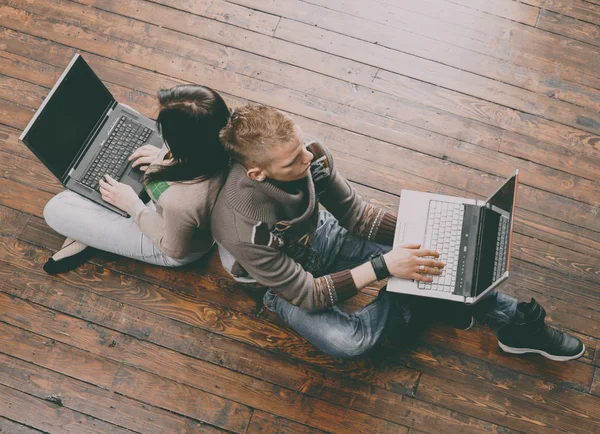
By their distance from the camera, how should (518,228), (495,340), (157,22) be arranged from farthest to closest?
(157,22) → (518,228) → (495,340)

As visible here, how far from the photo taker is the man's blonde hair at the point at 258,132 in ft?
4.11

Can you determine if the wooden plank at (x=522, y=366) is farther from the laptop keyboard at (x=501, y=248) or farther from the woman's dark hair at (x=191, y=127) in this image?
the woman's dark hair at (x=191, y=127)

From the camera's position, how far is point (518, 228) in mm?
2039

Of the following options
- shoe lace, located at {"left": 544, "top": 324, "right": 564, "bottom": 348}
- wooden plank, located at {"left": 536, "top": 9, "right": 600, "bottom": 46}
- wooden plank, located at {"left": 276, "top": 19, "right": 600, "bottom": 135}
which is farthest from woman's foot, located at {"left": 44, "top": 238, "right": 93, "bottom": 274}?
wooden plank, located at {"left": 536, "top": 9, "right": 600, "bottom": 46}

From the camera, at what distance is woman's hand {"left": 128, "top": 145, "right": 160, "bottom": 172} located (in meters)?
1.78

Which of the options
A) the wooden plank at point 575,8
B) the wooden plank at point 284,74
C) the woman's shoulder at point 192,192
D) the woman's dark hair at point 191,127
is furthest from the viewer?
the wooden plank at point 575,8

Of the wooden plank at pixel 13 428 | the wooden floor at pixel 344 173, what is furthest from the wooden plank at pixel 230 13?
the wooden plank at pixel 13 428

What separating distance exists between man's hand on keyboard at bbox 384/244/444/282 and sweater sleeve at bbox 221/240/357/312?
14 cm

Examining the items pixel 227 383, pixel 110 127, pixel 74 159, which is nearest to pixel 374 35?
pixel 110 127

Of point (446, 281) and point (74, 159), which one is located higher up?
point (74, 159)

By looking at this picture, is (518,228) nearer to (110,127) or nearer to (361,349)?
(361,349)

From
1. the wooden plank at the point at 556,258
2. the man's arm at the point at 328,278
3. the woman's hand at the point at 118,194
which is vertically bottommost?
the wooden plank at the point at 556,258

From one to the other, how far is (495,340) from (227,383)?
1015 mm

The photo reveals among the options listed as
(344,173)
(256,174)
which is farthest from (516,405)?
(256,174)
